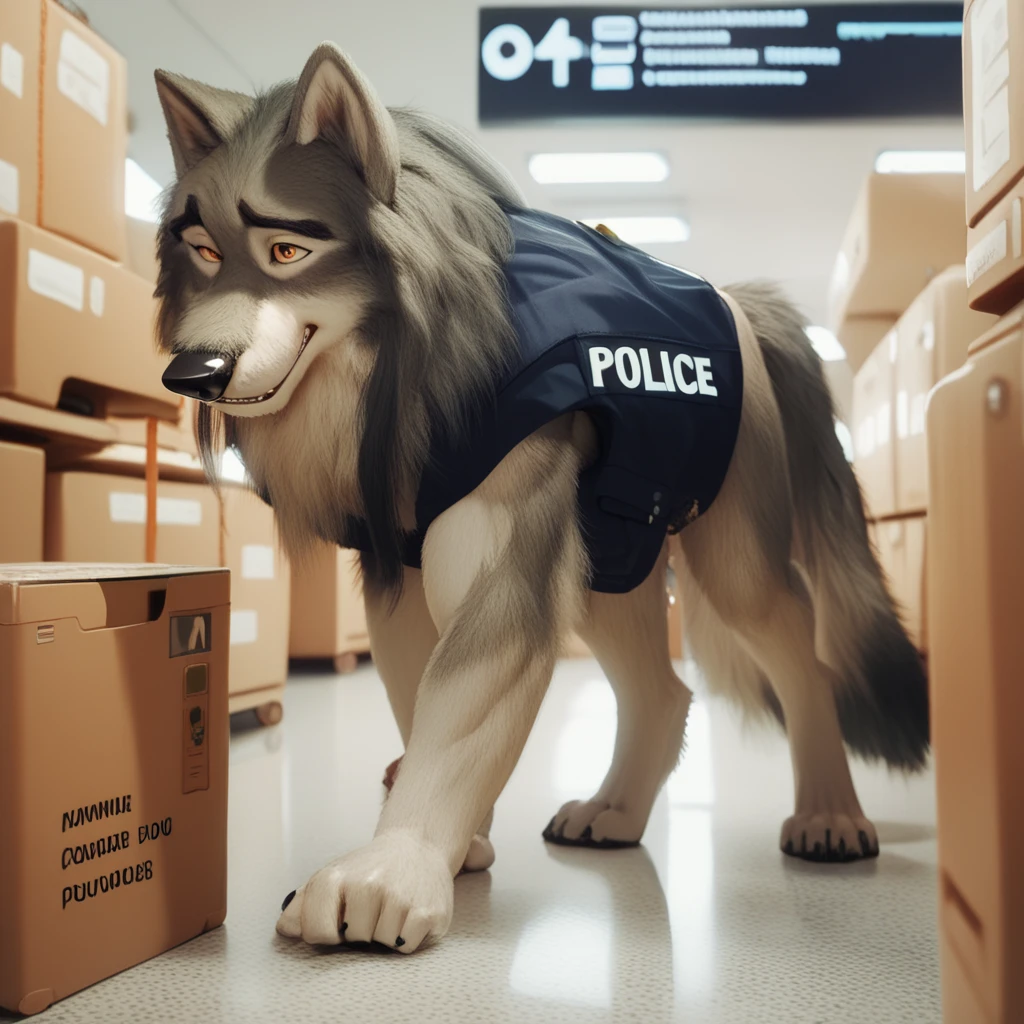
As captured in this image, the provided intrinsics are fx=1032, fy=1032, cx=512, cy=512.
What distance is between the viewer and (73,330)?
4.99 feet

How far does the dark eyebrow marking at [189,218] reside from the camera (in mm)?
953

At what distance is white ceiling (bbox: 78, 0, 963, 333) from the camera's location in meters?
2.71

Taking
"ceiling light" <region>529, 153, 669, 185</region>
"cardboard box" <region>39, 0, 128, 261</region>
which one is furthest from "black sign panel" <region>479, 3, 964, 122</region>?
"ceiling light" <region>529, 153, 669, 185</region>

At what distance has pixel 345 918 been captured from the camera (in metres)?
0.85

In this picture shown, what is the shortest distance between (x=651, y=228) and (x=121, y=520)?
11.2ft

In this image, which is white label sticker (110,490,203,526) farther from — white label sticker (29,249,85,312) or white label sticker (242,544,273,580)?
white label sticker (29,249,85,312)

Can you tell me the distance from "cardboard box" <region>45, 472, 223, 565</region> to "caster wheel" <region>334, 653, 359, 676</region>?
46.4 inches

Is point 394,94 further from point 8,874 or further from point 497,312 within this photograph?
point 8,874

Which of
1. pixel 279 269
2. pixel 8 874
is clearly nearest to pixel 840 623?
pixel 279 269

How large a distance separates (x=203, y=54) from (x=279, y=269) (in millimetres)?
2292

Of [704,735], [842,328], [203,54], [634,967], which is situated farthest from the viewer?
[842,328]

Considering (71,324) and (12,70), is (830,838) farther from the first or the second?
(12,70)

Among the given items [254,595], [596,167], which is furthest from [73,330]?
[596,167]

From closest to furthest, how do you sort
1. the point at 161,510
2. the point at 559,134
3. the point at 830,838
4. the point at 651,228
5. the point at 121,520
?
1. the point at 830,838
2. the point at 121,520
3. the point at 161,510
4. the point at 559,134
5. the point at 651,228
